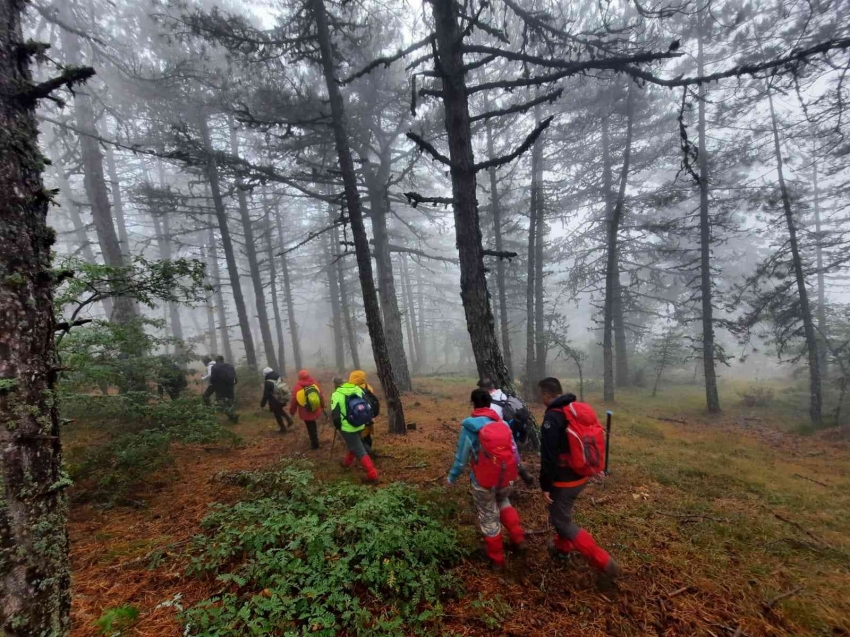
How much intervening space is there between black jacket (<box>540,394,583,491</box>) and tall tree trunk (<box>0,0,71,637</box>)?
4.05 metres

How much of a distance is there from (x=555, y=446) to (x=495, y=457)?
2.14 feet

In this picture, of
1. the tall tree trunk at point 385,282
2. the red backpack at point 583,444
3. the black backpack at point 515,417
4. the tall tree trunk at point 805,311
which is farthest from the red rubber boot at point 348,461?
the tall tree trunk at point 805,311

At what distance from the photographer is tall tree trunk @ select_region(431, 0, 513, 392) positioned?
240 inches

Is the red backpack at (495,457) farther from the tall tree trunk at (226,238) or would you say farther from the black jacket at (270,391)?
the tall tree trunk at (226,238)

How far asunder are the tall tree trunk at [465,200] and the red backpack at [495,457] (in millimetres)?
2477

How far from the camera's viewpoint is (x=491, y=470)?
3.89 metres

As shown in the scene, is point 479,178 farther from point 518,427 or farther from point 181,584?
point 181,584

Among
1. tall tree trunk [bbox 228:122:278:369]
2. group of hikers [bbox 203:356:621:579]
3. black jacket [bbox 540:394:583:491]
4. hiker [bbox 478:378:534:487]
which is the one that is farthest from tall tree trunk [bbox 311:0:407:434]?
tall tree trunk [bbox 228:122:278:369]

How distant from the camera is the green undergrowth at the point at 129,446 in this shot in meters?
4.95

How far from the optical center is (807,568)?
3.92 m

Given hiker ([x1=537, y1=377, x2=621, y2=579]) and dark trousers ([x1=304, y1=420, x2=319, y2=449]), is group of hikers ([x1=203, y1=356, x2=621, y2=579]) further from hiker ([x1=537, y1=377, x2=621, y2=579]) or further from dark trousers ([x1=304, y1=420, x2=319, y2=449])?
dark trousers ([x1=304, y1=420, x2=319, y2=449])

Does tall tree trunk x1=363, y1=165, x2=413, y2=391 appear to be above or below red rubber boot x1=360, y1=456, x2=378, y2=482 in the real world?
above

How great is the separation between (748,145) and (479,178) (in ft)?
40.8

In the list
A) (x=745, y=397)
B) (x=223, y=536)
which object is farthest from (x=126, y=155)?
(x=745, y=397)
